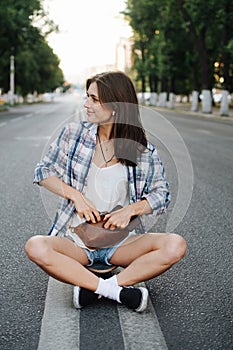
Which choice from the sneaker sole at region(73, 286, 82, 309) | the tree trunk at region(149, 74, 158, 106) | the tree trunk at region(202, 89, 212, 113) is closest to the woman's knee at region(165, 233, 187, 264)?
the sneaker sole at region(73, 286, 82, 309)

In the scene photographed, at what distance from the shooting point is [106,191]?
375cm

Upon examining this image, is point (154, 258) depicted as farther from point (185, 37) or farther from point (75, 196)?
point (185, 37)

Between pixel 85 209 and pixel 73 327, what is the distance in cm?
67

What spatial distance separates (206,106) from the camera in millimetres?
38688

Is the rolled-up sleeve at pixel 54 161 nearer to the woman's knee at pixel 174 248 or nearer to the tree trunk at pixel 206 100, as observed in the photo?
the woman's knee at pixel 174 248

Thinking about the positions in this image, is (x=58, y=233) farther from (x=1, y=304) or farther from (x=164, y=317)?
(x=164, y=317)

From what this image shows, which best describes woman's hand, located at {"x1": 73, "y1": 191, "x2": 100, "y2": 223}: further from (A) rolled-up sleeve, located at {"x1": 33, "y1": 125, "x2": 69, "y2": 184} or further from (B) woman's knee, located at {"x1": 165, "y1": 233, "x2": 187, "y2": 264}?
(B) woman's knee, located at {"x1": 165, "y1": 233, "x2": 187, "y2": 264}

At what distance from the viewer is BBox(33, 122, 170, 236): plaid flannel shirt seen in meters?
3.71

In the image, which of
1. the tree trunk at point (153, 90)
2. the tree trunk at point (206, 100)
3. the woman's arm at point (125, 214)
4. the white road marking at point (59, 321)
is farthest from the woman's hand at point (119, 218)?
the tree trunk at point (153, 90)

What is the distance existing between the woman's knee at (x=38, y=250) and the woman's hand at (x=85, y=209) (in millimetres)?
265

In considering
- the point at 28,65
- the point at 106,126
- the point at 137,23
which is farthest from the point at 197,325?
the point at 28,65

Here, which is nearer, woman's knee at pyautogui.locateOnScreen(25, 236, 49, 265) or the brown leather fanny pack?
woman's knee at pyautogui.locateOnScreen(25, 236, 49, 265)

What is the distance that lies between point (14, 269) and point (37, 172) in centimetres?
95

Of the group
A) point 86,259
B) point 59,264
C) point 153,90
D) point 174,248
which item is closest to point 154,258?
point 174,248
